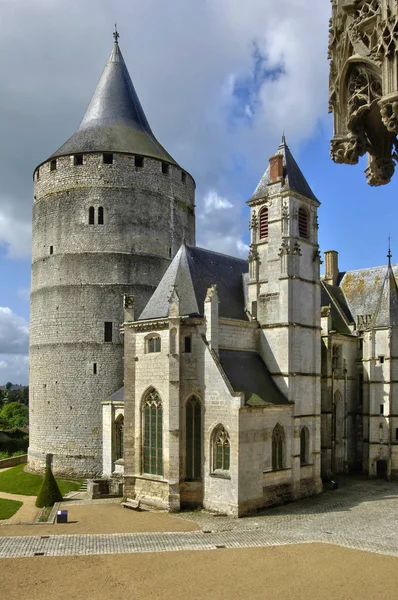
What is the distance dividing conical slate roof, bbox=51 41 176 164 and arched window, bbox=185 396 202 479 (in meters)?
19.6

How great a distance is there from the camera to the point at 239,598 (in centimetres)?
1526

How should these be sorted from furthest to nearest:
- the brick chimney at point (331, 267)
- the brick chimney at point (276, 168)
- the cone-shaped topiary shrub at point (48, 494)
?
the brick chimney at point (331, 267)
the brick chimney at point (276, 168)
the cone-shaped topiary shrub at point (48, 494)

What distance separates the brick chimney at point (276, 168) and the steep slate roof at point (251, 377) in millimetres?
9754

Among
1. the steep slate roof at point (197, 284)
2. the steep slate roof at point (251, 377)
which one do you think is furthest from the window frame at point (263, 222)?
the steep slate roof at point (251, 377)

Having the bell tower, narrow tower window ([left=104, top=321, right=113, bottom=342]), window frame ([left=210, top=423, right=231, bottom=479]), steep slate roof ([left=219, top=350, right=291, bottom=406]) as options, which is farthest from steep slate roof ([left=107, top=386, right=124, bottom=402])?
the bell tower

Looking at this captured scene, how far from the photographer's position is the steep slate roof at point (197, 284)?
28.6 m

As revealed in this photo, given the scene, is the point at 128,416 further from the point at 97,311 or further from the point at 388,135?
the point at 388,135

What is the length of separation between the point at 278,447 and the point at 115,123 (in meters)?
25.6

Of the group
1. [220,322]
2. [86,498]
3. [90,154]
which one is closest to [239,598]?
[220,322]

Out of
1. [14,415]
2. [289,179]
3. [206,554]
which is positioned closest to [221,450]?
[206,554]

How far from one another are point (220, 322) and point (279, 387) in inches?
190

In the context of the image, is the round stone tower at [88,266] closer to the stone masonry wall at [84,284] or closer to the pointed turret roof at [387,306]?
the stone masonry wall at [84,284]

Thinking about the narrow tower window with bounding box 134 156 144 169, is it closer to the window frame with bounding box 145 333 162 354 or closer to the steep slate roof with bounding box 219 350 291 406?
the window frame with bounding box 145 333 162 354

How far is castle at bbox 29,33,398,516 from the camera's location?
87.9 feet
